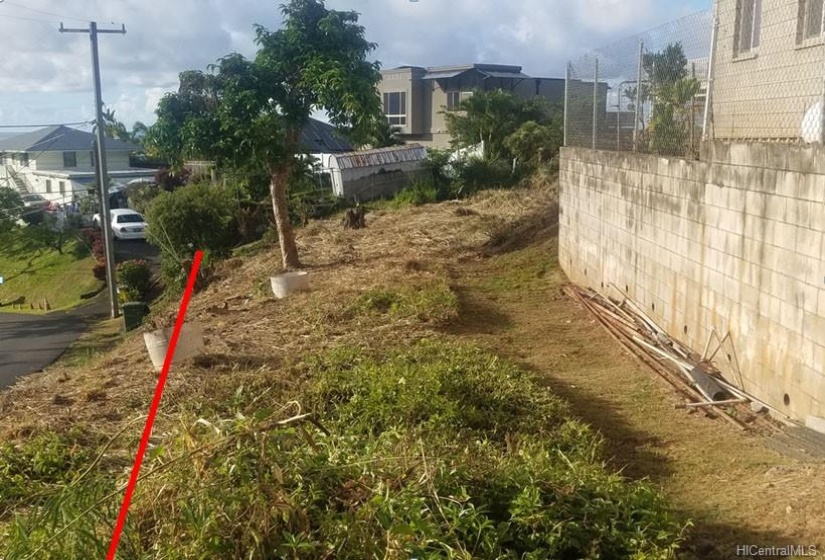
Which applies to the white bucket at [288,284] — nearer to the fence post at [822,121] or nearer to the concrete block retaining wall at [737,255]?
the concrete block retaining wall at [737,255]

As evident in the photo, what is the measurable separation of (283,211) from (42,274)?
1895 cm

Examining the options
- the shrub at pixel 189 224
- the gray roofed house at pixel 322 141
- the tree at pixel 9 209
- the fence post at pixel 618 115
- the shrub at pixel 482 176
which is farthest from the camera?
the gray roofed house at pixel 322 141

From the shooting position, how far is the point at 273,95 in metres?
12.2

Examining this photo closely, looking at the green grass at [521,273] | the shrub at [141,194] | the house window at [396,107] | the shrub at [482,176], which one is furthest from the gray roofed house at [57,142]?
the green grass at [521,273]

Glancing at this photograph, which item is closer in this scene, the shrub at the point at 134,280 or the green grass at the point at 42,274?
the shrub at the point at 134,280

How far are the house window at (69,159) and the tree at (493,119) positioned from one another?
2529cm

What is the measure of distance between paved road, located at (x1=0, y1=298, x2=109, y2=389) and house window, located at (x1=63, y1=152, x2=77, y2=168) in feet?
64.7

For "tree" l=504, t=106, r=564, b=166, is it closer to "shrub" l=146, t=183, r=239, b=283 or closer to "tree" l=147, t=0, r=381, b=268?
"shrub" l=146, t=183, r=239, b=283

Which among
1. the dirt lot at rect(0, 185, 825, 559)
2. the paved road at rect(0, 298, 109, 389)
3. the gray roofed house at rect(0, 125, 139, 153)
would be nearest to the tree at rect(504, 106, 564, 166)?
the dirt lot at rect(0, 185, 825, 559)

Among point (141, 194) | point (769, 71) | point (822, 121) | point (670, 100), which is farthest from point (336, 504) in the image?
point (141, 194)

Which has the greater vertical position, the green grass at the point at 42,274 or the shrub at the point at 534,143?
the shrub at the point at 534,143

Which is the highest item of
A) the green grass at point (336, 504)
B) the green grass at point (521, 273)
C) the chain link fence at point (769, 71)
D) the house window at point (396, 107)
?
the house window at point (396, 107)

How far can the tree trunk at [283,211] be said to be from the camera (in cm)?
1299

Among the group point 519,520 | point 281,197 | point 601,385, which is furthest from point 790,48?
point 281,197
